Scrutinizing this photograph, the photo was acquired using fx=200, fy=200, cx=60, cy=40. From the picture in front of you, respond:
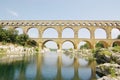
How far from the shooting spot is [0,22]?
6925cm

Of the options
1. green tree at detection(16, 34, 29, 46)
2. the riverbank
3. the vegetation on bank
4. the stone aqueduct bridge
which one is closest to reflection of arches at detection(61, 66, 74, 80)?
the riverbank

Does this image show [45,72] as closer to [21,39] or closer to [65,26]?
[21,39]

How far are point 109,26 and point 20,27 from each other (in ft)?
98.3

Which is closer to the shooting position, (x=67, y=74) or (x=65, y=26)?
(x=67, y=74)

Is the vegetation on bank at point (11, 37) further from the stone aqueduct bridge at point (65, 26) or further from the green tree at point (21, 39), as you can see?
the stone aqueduct bridge at point (65, 26)

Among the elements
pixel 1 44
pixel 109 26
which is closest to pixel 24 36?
pixel 1 44

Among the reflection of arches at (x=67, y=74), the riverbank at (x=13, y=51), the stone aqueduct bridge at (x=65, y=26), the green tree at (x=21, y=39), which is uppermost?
the stone aqueduct bridge at (x=65, y=26)

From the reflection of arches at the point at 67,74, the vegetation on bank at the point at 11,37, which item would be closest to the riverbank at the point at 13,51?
the vegetation on bank at the point at 11,37

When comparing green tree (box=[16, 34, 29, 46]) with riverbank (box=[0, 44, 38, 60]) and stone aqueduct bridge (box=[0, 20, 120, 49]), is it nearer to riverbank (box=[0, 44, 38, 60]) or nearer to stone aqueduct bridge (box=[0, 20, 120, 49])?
riverbank (box=[0, 44, 38, 60])

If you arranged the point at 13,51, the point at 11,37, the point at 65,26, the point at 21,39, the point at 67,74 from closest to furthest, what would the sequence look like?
the point at 67,74 → the point at 13,51 → the point at 11,37 → the point at 21,39 → the point at 65,26

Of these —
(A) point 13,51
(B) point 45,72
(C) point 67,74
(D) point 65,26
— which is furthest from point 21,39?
(C) point 67,74

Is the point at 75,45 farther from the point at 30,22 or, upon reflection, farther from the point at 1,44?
the point at 1,44

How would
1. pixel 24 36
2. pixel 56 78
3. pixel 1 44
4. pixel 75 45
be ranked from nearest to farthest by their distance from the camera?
pixel 56 78 < pixel 1 44 < pixel 24 36 < pixel 75 45

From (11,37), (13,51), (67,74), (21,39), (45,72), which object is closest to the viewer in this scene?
(67,74)
